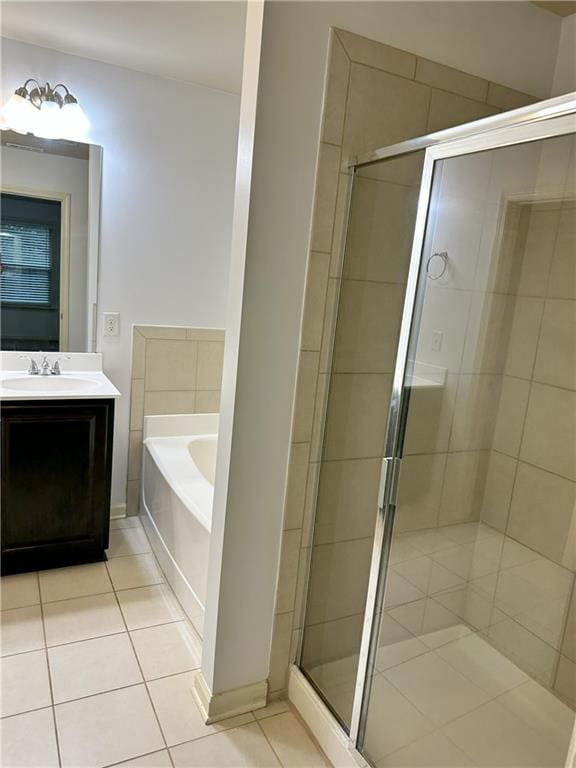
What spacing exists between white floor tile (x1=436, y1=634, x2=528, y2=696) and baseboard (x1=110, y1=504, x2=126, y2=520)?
73.2 inches

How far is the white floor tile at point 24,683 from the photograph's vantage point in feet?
5.47

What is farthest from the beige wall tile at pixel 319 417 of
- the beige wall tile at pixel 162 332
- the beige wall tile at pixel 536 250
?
the beige wall tile at pixel 162 332

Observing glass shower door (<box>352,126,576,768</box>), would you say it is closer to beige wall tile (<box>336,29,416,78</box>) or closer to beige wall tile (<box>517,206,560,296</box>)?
beige wall tile (<box>517,206,560,296</box>)

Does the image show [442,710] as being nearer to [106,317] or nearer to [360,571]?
[360,571]

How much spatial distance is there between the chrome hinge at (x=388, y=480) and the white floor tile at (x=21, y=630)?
4.62ft

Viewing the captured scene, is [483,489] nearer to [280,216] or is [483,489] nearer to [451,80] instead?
[280,216]

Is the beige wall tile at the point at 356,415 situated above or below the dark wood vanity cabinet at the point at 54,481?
above

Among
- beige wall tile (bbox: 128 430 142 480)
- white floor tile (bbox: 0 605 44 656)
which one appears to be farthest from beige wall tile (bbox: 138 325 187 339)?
white floor tile (bbox: 0 605 44 656)

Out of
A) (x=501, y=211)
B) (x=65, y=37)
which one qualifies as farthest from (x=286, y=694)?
(x=65, y=37)

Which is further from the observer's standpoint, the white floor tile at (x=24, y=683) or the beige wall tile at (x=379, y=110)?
the white floor tile at (x=24, y=683)

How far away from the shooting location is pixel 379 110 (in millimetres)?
1546

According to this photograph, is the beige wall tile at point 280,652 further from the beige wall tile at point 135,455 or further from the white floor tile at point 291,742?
the beige wall tile at point 135,455

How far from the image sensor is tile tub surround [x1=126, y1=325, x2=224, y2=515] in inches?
114

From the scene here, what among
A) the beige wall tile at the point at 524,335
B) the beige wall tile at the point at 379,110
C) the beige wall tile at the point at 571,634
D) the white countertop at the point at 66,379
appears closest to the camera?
the beige wall tile at the point at 379,110
